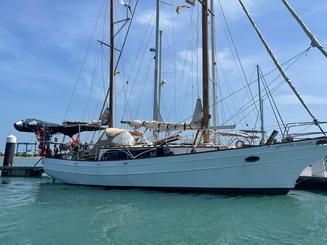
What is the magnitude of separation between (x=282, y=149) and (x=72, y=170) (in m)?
14.4

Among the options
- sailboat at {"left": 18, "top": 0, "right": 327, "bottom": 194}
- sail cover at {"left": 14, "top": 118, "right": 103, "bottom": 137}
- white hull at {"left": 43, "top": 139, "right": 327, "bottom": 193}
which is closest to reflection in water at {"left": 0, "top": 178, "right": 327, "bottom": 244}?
white hull at {"left": 43, "top": 139, "right": 327, "bottom": 193}

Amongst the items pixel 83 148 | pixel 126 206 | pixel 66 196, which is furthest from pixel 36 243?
pixel 83 148

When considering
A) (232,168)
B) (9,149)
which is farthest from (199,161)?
(9,149)

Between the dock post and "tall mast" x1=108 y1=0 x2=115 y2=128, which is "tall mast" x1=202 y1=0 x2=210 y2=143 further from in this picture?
the dock post

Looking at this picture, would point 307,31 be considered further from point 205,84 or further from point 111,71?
point 111,71

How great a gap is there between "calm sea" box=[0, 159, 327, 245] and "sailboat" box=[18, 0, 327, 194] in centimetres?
93

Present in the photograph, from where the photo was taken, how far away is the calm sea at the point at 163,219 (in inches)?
398

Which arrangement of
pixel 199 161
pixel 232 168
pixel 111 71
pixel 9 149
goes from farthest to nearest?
pixel 9 149 < pixel 111 71 < pixel 199 161 < pixel 232 168

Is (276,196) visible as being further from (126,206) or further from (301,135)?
(126,206)

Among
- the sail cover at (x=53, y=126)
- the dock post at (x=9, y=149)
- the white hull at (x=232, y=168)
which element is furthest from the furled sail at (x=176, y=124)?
the dock post at (x=9, y=149)

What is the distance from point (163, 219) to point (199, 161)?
6.07m

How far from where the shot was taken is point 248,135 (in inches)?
861

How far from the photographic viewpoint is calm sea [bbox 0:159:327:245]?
33.2ft

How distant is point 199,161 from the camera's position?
18141 mm
